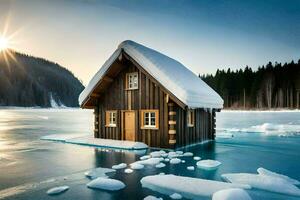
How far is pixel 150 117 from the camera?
55.0ft

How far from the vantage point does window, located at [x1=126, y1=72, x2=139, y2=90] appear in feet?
56.1

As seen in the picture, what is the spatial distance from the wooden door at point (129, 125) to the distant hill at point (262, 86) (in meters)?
60.3

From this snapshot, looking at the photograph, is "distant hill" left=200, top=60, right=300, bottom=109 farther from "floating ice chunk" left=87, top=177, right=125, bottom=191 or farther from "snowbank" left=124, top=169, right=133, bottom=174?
"floating ice chunk" left=87, top=177, right=125, bottom=191

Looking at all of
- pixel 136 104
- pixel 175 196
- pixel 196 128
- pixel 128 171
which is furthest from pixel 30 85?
pixel 175 196

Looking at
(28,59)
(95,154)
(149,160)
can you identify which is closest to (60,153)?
(95,154)

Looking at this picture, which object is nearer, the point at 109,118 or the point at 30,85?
the point at 109,118

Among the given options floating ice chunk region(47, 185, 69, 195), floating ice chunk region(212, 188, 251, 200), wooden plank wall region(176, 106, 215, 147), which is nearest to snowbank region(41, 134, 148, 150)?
wooden plank wall region(176, 106, 215, 147)

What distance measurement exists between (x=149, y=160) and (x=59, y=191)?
4.98 meters

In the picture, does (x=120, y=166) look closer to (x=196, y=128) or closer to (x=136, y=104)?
(x=136, y=104)

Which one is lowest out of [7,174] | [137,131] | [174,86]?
[7,174]

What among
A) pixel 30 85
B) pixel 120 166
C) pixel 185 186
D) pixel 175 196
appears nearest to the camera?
pixel 175 196

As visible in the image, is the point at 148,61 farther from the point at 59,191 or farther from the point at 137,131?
the point at 59,191

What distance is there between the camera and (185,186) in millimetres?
8203

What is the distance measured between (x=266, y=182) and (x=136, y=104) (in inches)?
392
